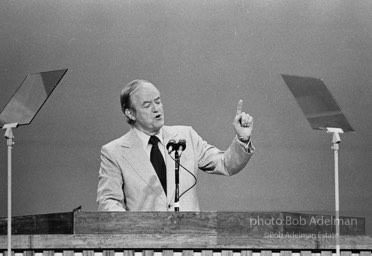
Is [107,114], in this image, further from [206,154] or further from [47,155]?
[206,154]

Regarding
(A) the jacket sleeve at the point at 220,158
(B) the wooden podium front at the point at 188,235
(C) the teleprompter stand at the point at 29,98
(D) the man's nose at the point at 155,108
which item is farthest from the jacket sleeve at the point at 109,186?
(C) the teleprompter stand at the point at 29,98

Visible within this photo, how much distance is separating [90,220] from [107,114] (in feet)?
9.27

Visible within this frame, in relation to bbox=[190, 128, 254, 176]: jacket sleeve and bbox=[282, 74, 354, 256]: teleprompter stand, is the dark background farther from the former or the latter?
bbox=[282, 74, 354, 256]: teleprompter stand

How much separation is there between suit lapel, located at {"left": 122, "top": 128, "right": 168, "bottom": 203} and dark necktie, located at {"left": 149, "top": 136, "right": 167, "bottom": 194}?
0.08 ft

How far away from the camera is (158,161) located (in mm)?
6344

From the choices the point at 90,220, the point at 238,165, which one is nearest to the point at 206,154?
the point at 238,165

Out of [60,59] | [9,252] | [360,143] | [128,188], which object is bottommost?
[9,252]

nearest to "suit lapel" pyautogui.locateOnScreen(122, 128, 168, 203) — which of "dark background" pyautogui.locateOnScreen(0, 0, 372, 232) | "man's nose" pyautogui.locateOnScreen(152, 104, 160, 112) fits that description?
"man's nose" pyautogui.locateOnScreen(152, 104, 160, 112)

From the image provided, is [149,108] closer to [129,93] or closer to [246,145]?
[129,93]

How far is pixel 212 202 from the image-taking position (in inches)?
314

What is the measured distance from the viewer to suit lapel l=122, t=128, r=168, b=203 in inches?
246

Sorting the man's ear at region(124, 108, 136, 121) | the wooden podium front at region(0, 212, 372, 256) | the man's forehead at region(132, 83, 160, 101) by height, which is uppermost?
the man's forehead at region(132, 83, 160, 101)

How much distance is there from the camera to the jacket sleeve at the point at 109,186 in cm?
606

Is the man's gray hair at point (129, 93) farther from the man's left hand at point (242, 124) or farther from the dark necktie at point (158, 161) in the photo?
the man's left hand at point (242, 124)
